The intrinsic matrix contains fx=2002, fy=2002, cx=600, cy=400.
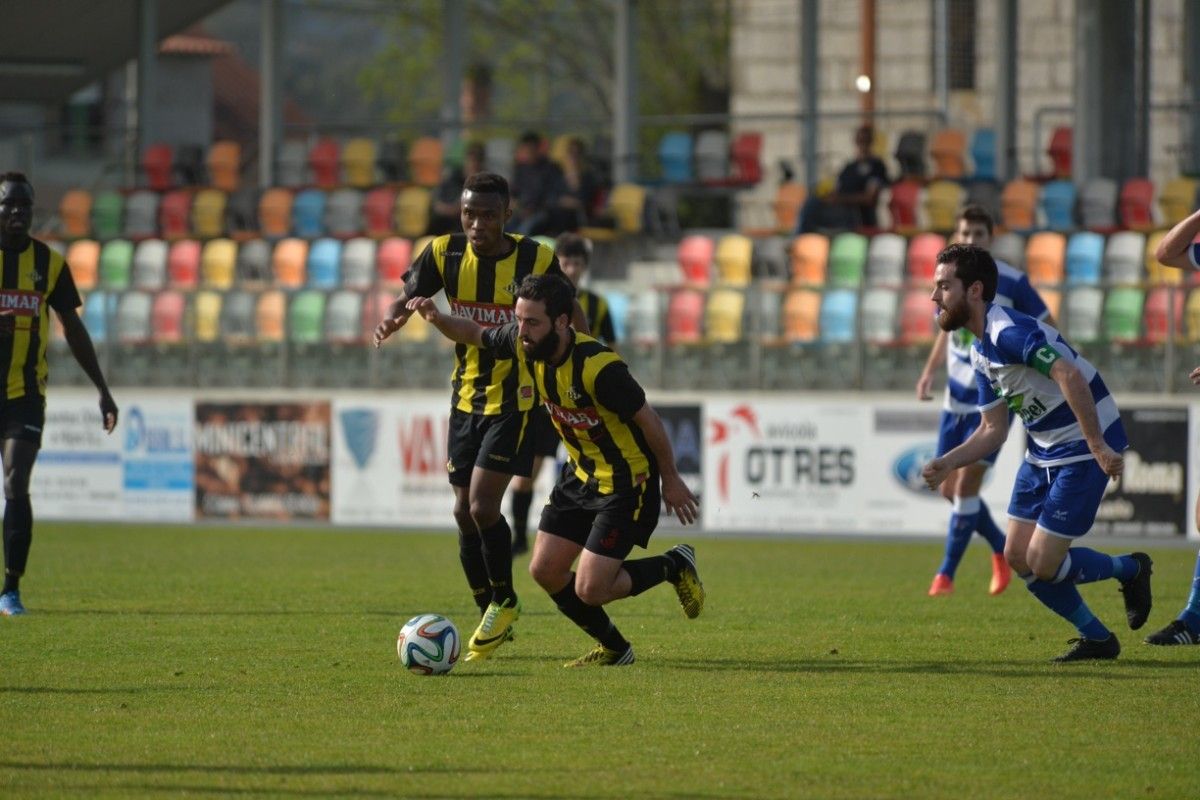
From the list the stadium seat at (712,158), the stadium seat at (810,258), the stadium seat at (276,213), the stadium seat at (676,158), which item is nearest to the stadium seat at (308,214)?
the stadium seat at (276,213)

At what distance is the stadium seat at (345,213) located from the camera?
25.6 m

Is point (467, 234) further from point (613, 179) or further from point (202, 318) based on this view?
point (613, 179)

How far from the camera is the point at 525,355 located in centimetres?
809

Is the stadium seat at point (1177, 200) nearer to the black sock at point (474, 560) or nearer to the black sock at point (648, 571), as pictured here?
the black sock at point (474, 560)

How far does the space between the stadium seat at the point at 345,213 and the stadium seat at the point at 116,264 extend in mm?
2631

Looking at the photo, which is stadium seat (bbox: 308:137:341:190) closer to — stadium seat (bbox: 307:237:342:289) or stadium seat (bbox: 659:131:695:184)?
stadium seat (bbox: 307:237:342:289)

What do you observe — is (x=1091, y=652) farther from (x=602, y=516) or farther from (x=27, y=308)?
(x=27, y=308)

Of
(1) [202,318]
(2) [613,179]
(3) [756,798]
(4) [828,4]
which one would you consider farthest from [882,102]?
(3) [756,798]

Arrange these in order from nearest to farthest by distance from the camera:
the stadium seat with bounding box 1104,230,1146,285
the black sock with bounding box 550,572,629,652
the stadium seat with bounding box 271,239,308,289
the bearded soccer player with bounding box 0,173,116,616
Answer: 1. the black sock with bounding box 550,572,629,652
2. the bearded soccer player with bounding box 0,173,116,616
3. the stadium seat with bounding box 1104,230,1146,285
4. the stadium seat with bounding box 271,239,308,289

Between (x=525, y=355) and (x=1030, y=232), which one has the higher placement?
(x=1030, y=232)

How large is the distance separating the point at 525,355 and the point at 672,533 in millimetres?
10640

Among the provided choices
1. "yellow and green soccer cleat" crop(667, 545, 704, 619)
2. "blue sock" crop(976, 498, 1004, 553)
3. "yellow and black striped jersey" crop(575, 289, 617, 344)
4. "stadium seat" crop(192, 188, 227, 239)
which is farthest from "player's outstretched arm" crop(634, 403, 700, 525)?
"stadium seat" crop(192, 188, 227, 239)

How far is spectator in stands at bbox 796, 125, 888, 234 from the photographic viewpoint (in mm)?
22094

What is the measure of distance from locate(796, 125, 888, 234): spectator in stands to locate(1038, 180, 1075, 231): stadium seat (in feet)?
6.02
